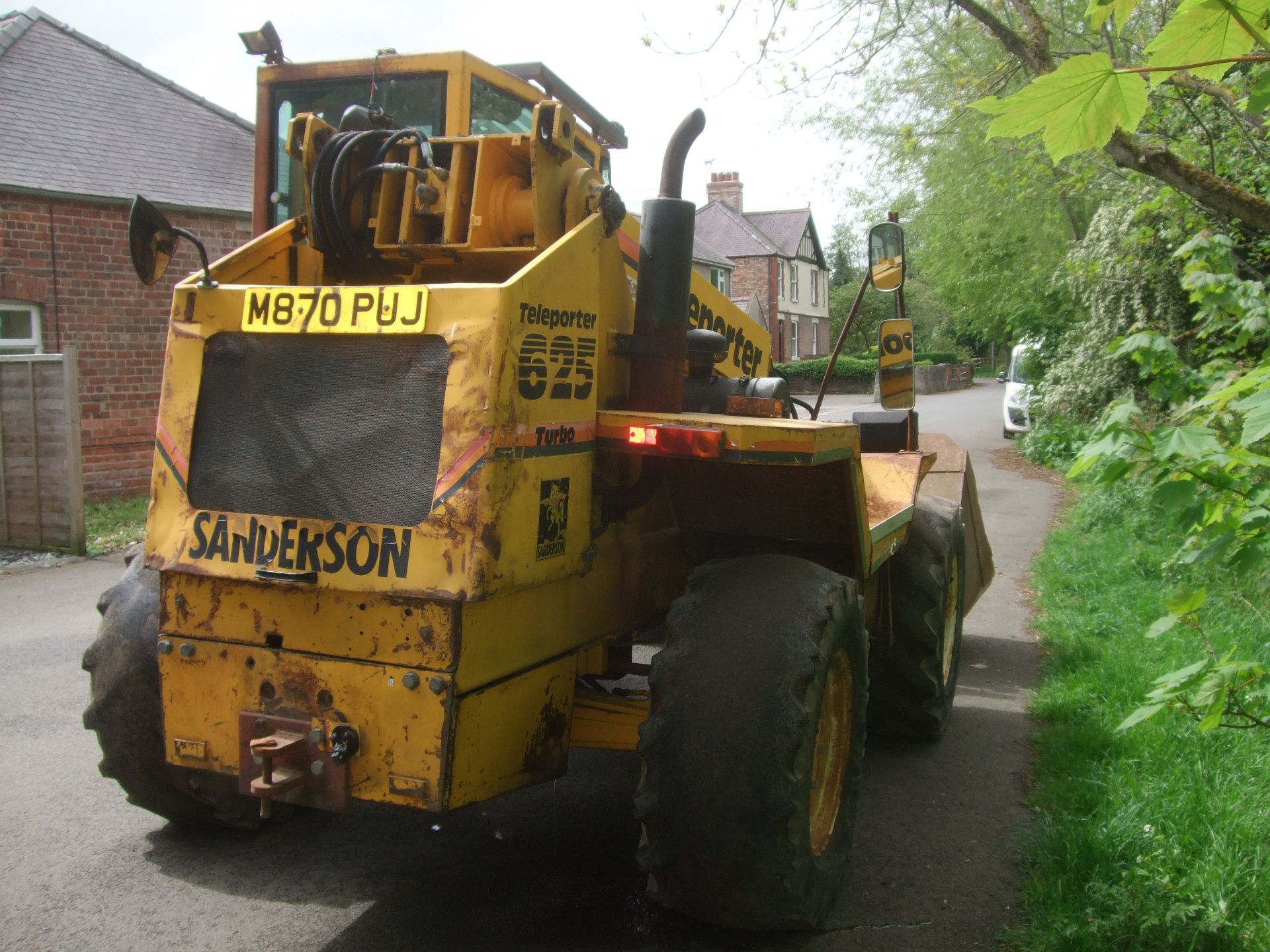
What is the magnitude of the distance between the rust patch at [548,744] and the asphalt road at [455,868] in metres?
0.51

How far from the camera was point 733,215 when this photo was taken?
167 feet

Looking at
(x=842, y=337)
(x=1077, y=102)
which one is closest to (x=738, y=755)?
(x=1077, y=102)

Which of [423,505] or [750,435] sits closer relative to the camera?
[423,505]

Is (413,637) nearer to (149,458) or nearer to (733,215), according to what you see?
(149,458)

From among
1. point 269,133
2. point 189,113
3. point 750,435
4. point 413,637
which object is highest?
point 189,113

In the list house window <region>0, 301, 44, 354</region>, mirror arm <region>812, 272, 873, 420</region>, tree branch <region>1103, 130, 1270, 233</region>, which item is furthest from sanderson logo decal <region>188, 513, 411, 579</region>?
house window <region>0, 301, 44, 354</region>

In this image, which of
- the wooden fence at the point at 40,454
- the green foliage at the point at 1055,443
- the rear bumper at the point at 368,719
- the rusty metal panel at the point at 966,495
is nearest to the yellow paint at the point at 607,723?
the rear bumper at the point at 368,719

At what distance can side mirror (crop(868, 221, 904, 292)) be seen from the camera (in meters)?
5.17

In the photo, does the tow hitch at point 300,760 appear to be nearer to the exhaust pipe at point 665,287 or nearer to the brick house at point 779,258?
the exhaust pipe at point 665,287

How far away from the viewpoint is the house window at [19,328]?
12.4m

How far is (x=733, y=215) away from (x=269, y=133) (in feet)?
155

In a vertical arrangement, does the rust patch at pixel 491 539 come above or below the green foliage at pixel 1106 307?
below

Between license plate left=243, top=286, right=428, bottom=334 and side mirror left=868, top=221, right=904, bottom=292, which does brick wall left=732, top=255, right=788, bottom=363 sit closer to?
side mirror left=868, top=221, right=904, bottom=292

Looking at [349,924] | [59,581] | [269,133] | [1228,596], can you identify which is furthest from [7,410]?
[1228,596]
